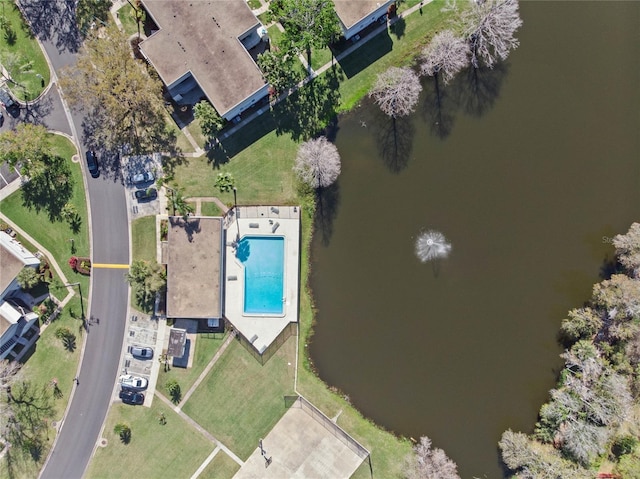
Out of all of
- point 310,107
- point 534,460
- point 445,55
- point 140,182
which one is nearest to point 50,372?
point 140,182

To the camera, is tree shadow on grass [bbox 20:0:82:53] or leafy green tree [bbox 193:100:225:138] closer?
leafy green tree [bbox 193:100:225:138]

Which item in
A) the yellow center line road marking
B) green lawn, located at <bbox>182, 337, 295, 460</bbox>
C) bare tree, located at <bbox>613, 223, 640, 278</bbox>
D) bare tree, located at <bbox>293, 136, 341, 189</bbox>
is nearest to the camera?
bare tree, located at <bbox>613, 223, 640, 278</bbox>

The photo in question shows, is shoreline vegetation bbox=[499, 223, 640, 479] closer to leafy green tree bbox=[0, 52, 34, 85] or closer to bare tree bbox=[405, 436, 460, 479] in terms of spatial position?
bare tree bbox=[405, 436, 460, 479]

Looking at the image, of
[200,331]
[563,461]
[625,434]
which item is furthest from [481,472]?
[200,331]

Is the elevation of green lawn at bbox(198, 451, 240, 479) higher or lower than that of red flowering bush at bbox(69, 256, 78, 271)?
lower

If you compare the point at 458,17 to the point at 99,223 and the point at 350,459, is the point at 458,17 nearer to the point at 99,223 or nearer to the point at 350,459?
the point at 99,223

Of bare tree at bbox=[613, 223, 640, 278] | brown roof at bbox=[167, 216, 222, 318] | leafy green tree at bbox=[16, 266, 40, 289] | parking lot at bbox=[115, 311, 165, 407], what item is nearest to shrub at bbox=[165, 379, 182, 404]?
parking lot at bbox=[115, 311, 165, 407]
